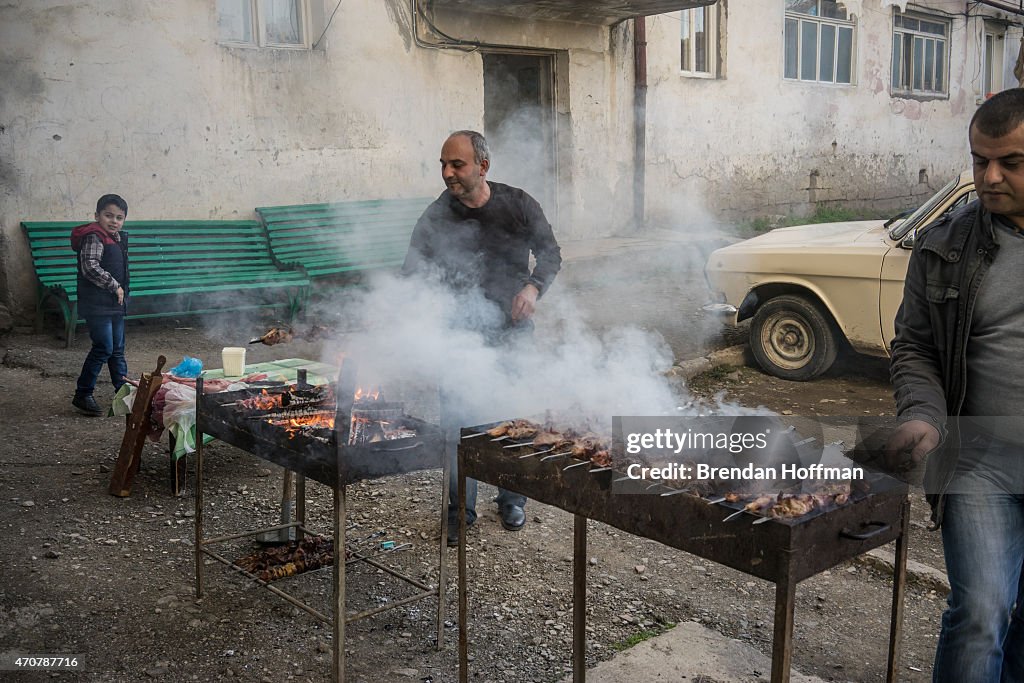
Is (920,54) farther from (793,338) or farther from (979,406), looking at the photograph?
(979,406)

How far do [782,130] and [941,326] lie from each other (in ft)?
46.4

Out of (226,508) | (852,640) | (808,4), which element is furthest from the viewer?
(808,4)

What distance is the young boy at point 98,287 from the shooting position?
6449 mm

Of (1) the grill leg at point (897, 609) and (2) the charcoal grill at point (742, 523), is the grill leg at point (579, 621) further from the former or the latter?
(1) the grill leg at point (897, 609)

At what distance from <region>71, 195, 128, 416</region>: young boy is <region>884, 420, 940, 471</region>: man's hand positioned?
5.74 metres

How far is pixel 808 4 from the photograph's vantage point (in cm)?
1577

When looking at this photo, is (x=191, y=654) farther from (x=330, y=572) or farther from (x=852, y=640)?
(x=852, y=640)

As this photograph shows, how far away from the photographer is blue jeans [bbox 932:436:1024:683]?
222 centimetres

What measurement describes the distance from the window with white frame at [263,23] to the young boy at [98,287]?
3806 mm

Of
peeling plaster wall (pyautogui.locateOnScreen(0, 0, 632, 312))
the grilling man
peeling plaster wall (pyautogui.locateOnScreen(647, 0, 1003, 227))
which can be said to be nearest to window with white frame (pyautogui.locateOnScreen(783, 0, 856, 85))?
peeling plaster wall (pyautogui.locateOnScreen(647, 0, 1003, 227))

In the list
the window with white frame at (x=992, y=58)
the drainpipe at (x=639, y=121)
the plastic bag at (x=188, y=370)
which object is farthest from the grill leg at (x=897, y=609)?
the window with white frame at (x=992, y=58)

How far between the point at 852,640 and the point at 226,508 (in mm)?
3276

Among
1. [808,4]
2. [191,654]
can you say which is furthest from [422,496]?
[808,4]

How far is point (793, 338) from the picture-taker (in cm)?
755
